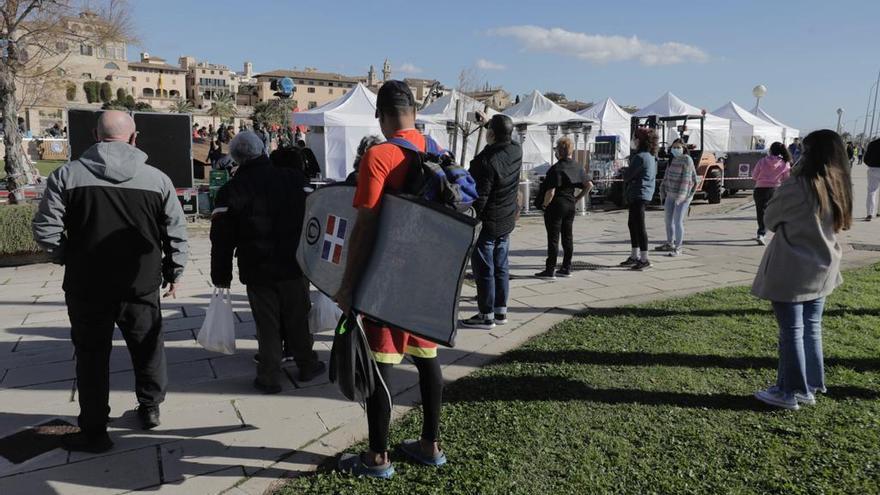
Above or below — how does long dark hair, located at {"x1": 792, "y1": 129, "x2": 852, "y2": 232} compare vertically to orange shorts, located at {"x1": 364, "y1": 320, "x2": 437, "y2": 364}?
above

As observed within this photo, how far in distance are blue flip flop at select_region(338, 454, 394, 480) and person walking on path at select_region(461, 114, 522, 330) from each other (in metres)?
2.45

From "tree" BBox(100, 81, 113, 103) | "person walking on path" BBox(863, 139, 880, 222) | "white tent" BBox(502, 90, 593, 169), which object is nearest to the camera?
"person walking on path" BBox(863, 139, 880, 222)

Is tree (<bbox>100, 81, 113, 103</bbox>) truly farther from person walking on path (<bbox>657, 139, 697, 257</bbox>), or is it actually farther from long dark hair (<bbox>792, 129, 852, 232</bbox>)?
long dark hair (<bbox>792, 129, 852, 232</bbox>)

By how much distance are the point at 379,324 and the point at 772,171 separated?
853 centimetres

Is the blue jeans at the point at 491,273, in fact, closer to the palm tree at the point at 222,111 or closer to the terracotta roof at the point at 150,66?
the palm tree at the point at 222,111

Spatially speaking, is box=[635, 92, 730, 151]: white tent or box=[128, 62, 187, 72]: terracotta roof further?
box=[128, 62, 187, 72]: terracotta roof

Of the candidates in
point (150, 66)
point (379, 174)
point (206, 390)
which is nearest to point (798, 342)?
point (379, 174)

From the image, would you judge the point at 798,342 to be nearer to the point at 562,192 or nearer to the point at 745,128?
the point at 562,192

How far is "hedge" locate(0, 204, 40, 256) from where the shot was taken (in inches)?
304

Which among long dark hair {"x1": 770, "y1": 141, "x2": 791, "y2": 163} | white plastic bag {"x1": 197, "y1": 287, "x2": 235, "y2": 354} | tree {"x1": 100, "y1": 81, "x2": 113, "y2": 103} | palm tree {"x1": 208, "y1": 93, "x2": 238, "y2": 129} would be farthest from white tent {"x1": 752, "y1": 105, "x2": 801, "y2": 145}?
tree {"x1": 100, "y1": 81, "x2": 113, "y2": 103}

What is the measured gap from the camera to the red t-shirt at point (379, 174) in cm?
240

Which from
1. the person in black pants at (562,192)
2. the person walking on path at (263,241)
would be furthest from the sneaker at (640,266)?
the person walking on path at (263,241)

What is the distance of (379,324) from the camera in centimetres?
254

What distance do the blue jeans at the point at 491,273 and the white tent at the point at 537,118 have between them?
43.9 feet
